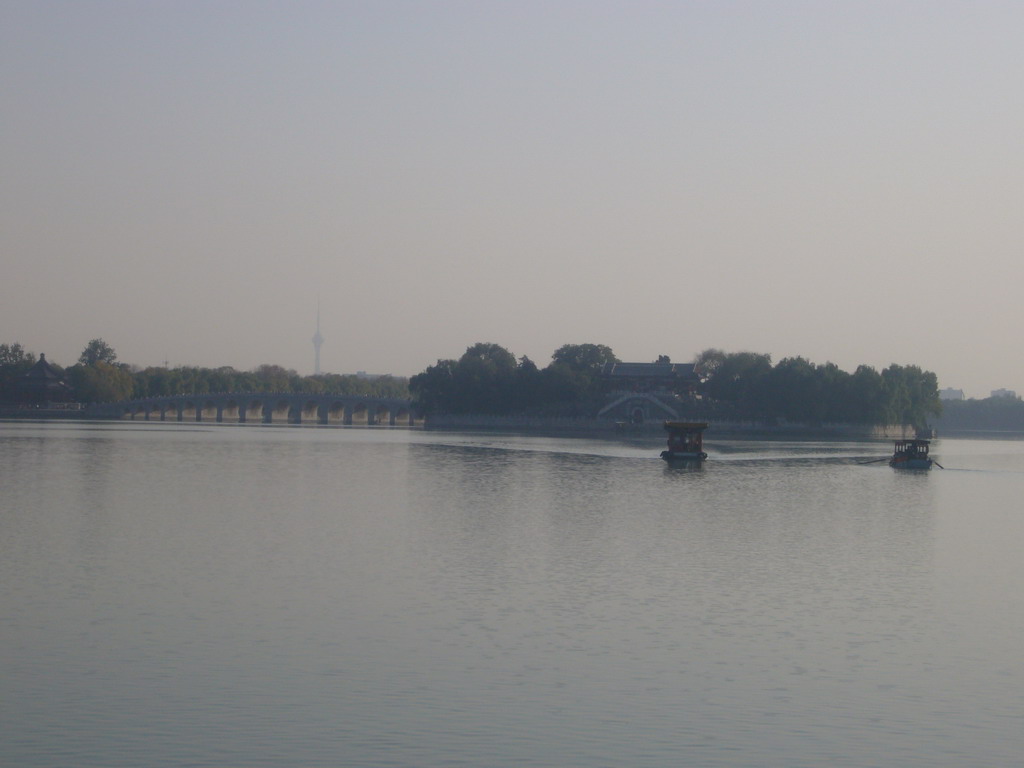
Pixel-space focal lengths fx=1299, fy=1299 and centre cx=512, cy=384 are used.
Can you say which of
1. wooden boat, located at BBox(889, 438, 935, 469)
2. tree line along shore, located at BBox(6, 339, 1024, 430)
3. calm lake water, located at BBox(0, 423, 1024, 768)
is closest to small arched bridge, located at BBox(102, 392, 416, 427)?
tree line along shore, located at BBox(6, 339, 1024, 430)

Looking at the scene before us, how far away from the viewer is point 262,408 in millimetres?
189250

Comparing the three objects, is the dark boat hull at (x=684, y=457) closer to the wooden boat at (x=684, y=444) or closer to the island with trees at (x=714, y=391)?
the wooden boat at (x=684, y=444)

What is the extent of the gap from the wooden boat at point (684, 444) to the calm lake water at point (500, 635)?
31689 millimetres

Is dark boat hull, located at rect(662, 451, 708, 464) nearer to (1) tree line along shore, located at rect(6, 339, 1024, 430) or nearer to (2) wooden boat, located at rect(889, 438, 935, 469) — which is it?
(2) wooden boat, located at rect(889, 438, 935, 469)

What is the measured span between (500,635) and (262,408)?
17617 centimetres

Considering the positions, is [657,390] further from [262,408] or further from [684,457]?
[684,457]

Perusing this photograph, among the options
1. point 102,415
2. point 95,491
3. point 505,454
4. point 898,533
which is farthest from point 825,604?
point 102,415

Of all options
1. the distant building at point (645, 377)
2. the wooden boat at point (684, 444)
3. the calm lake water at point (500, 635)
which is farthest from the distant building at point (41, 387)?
the calm lake water at point (500, 635)

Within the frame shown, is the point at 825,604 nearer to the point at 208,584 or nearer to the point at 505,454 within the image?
the point at 208,584

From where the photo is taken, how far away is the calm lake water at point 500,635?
11.9 metres

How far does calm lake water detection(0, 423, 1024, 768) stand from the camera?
39.1 feet

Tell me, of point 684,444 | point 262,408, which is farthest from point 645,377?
point 684,444

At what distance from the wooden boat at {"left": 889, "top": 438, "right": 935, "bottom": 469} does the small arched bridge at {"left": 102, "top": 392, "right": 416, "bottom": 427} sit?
106m

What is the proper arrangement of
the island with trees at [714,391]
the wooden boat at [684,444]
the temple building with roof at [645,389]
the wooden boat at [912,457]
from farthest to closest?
the temple building with roof at [645,389]
the island with trees at [714,391]
the wooden boat at [684,444]
the wooden boat at [912,457]
